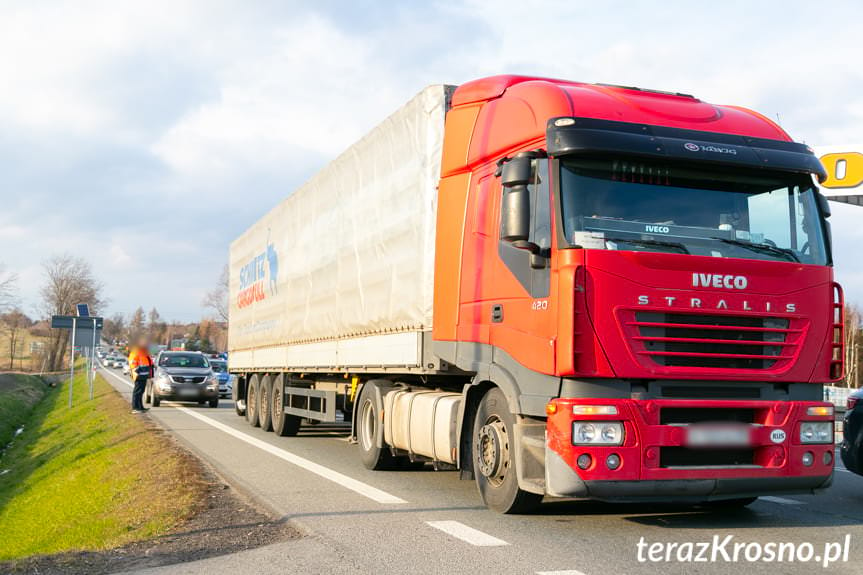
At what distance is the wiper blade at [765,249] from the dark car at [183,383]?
21691 millimetres

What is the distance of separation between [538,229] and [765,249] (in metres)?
1.77

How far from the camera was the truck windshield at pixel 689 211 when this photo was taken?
669 centimetres

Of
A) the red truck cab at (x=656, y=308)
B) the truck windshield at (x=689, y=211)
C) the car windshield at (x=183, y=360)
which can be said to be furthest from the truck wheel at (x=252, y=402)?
the truck windshield at (x=689, y=211)

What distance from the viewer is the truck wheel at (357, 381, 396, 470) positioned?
10.4 meters

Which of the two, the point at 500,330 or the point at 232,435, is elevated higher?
the point at 500,330

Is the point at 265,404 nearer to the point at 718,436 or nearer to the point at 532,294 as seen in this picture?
the point at 532,294

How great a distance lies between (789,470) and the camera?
267 inches

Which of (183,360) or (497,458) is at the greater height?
(183,360)

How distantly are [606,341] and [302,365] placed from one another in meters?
8.58

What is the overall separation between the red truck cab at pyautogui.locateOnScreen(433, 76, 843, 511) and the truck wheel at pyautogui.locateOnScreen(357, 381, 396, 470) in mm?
2999

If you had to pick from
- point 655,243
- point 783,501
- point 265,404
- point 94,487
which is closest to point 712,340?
point 655,243

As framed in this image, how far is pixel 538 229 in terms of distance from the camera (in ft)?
22.7

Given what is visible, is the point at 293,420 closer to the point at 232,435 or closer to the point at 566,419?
the point at 232,435

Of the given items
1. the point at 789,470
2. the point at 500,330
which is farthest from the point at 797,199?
the point at 500,330
